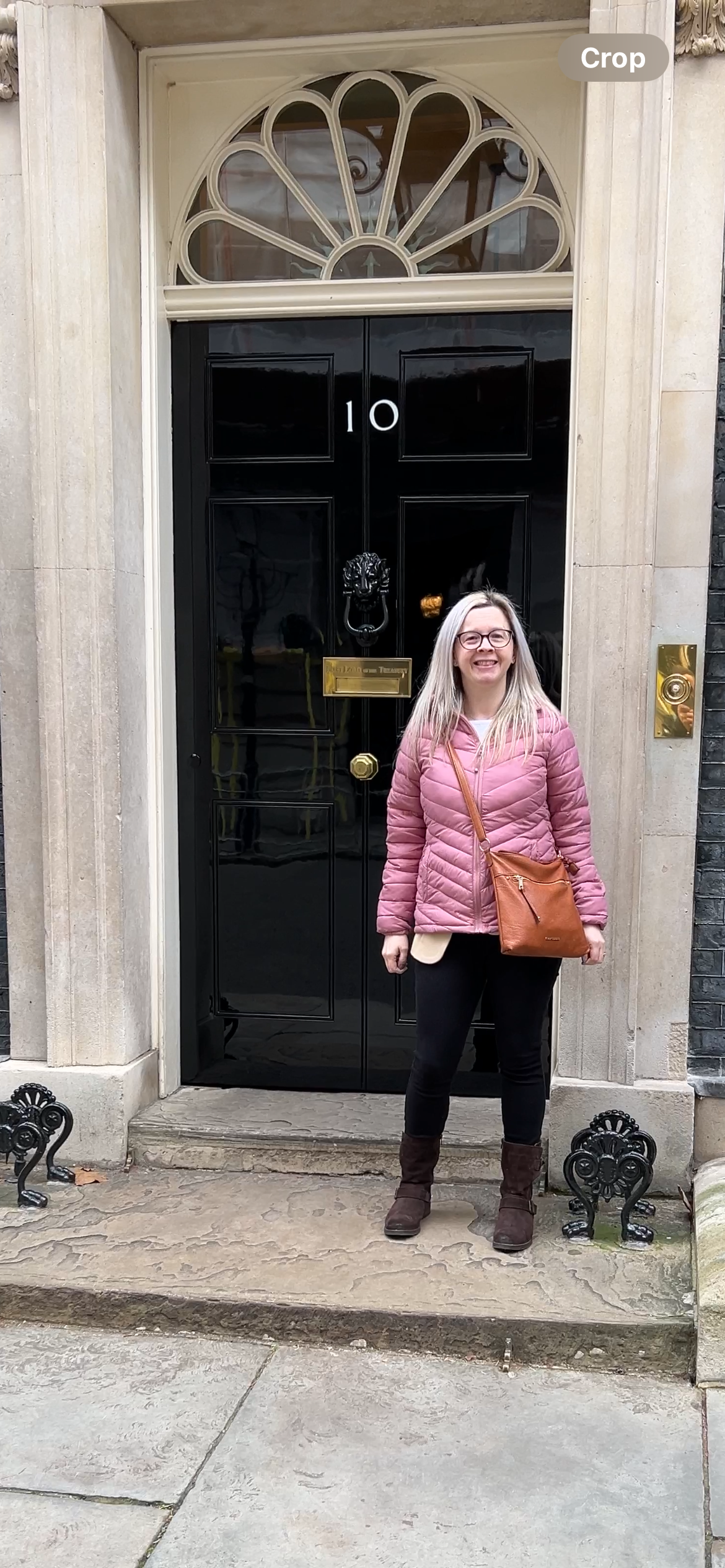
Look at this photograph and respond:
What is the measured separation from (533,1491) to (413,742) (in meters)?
1.92

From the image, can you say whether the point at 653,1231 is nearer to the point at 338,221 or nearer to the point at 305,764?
the point at 305,764

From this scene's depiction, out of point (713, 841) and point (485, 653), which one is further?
point (713, 841)

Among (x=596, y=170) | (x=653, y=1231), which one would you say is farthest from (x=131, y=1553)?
(x=596, y=170)

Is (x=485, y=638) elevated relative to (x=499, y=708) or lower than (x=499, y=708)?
elevated

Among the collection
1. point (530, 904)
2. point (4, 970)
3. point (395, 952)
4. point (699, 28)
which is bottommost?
point (4, 970)

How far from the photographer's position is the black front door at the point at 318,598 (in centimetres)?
438

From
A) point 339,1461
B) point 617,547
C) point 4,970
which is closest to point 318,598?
point 617,547

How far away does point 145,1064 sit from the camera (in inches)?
179

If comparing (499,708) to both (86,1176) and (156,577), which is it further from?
(86,1176)

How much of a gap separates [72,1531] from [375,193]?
416 centimetres

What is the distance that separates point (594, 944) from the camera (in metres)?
3.55

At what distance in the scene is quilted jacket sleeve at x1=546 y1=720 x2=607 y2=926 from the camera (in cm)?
354

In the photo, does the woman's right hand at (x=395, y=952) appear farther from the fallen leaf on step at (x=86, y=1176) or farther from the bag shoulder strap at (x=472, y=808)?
the fallen leaf on step at (x=86, y=1176)

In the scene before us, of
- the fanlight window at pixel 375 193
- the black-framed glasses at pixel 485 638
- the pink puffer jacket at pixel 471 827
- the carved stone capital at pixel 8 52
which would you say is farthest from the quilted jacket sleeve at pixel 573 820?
the carved stone capital at pixel 8 52
